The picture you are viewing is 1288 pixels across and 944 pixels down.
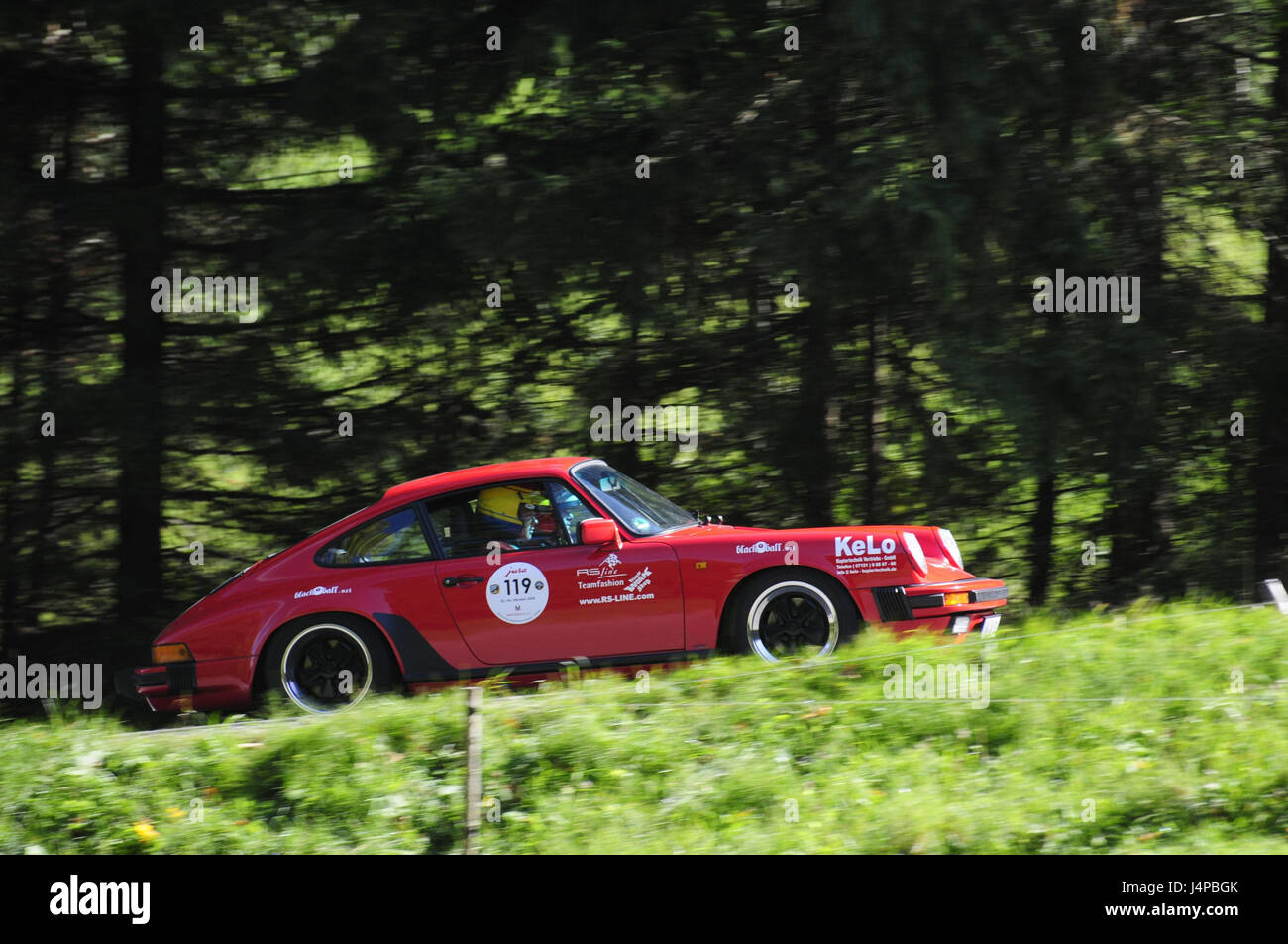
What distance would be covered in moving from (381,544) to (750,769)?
3070mm

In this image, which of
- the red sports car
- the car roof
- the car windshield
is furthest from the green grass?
the car roof

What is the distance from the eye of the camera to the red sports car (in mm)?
7570

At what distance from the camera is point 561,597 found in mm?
7617

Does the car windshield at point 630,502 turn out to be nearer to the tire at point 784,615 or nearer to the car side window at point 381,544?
the tire at point 784,615

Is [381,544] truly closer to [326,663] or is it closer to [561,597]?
[326,663]

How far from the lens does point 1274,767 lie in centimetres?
572

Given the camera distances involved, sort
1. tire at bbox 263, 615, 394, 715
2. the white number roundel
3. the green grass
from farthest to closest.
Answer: tire at bbox 263, 615, 394, 715 → the white number roundel → the green grass

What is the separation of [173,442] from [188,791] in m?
6.20

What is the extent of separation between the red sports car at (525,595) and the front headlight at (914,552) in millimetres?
10

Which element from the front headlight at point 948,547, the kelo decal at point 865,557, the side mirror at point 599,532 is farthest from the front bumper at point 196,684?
the front headlight at point 948,547

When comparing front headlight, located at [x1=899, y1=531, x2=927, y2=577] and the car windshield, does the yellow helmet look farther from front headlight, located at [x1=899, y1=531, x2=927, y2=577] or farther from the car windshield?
front headlight, located at [x1=899, y1=531, x2=927, y2=577]

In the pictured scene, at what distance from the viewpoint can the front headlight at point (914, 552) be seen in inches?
299

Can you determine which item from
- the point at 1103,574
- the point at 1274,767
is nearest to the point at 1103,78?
the point at 1103,574

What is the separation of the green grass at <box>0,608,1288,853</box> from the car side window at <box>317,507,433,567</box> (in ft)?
3.56
